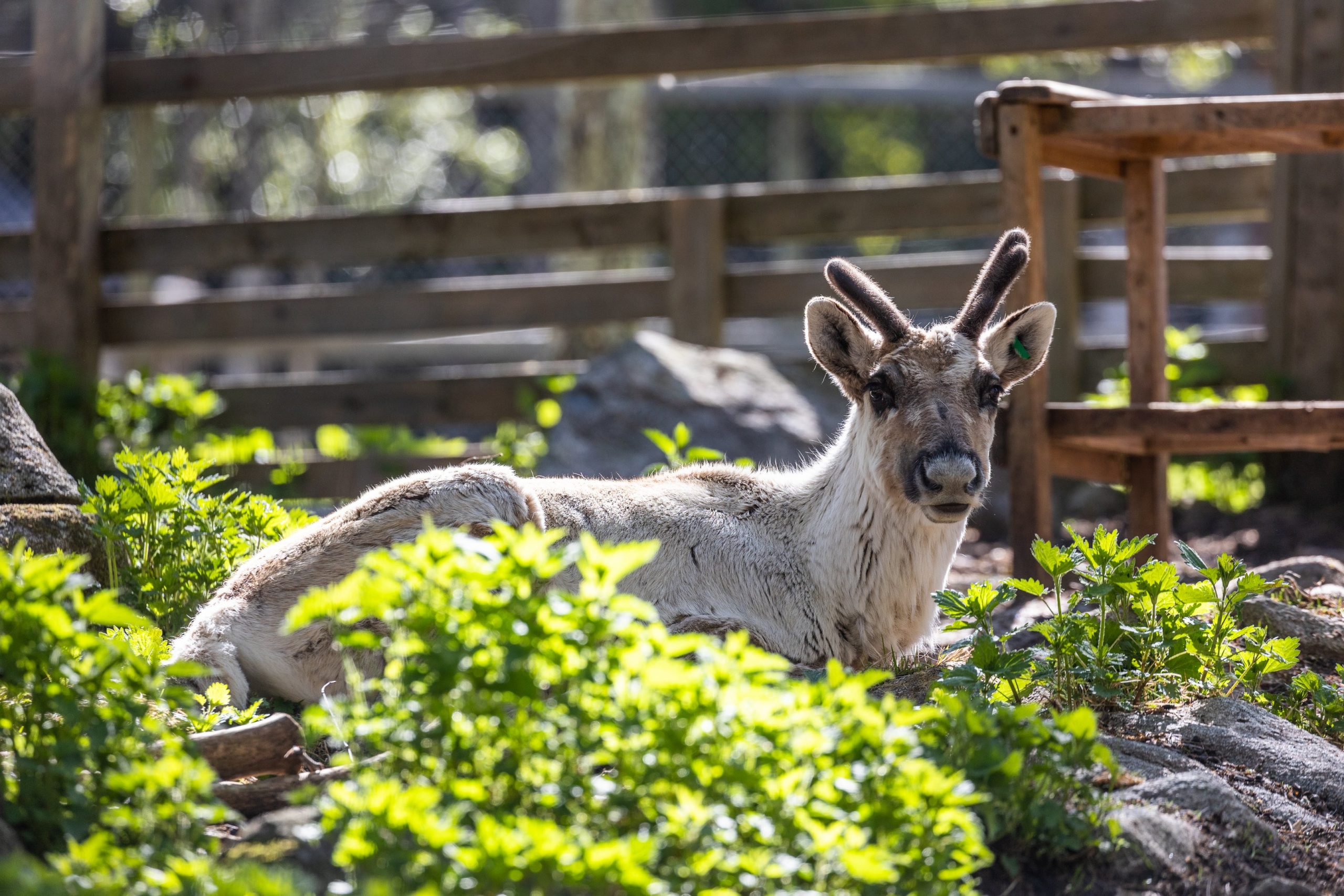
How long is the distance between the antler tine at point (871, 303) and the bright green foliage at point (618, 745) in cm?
265

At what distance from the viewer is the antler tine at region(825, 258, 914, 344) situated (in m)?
5.07

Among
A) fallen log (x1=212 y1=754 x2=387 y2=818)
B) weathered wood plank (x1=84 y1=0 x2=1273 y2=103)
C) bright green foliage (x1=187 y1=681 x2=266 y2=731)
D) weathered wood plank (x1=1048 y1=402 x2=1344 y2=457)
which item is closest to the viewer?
fallen log (x1=212 y1=754 x2=387 y2=818)

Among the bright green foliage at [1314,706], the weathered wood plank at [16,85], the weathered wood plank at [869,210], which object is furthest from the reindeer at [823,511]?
the weathered wood plank at [16,85]

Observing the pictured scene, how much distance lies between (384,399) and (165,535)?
15.9ft

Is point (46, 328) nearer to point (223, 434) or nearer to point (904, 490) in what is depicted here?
point (223, 434)

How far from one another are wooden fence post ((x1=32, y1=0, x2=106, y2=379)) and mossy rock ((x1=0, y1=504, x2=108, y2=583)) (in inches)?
177

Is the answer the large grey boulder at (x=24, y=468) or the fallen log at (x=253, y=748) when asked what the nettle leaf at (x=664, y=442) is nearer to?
the large grey boulder at (x=24, y=468)

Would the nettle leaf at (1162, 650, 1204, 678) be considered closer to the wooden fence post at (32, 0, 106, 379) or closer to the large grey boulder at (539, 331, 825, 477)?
the large grey boulder at (539, 331, 825, 477)

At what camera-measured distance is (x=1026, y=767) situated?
304cm

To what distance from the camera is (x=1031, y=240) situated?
5809 millimetres

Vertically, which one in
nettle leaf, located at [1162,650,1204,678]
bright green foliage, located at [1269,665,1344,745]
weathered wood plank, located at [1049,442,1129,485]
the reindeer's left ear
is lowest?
bright green foliage, located at [1269,665,1344,745]

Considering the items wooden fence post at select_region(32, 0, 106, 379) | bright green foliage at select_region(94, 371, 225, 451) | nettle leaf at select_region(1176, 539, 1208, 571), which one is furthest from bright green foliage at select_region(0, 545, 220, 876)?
wooden fence post at select_region(32, 0, 106, 379)

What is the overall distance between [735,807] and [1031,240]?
13.0 ft

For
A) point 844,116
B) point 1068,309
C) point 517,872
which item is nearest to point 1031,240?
point 1068,309
